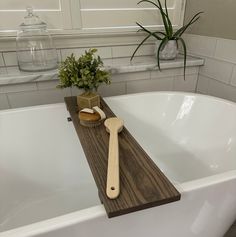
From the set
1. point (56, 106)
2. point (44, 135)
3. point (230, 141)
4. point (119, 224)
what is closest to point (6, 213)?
point (44, 135)

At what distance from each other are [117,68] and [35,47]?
1.68 feet

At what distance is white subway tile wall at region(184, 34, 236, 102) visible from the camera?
124 centimetres

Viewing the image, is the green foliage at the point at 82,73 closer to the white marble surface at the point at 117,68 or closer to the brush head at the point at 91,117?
the brush head at the point at 91,117

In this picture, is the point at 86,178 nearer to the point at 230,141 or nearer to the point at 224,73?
the point at 230,141

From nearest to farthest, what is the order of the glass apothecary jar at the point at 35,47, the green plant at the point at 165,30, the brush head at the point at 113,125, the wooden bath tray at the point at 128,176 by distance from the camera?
the wooden bath tray at the point at 128,176, the brush head at the point at 113,125, the glass apothecary jar at the point at 35,47, the green plant at the point at 165,30

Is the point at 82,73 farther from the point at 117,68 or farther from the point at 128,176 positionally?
the point at 128,176

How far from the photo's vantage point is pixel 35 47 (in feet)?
4.27

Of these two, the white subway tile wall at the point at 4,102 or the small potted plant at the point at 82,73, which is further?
the white subway tile wall at the point at 4,102

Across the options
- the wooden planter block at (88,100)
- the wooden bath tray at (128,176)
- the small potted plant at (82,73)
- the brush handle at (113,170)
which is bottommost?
the wooden bath tray at (128,176)

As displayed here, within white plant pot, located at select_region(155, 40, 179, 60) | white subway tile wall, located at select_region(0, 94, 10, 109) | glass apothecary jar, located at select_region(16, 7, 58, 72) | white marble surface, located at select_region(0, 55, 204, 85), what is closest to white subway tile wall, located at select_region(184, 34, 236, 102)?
white marble surface, located at select_region(0, 55, 204, 85)

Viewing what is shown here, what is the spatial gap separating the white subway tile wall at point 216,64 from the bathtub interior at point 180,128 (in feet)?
0.60

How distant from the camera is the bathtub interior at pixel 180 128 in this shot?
116 centimetres

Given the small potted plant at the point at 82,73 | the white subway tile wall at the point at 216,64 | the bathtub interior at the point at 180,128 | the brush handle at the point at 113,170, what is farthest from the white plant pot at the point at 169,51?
the brush handle at the point at 113,170

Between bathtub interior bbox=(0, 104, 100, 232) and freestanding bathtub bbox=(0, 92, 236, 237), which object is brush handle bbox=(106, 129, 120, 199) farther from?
bathtub interior bbox=(0, 104, 100, 232)
